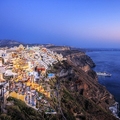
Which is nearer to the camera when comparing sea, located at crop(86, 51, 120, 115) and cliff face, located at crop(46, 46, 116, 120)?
cliff face, located at crop(46, 46, 116, 120)

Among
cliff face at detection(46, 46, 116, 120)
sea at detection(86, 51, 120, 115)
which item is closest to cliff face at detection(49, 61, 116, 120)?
cliff face at detection(46, 46, 116, 120)

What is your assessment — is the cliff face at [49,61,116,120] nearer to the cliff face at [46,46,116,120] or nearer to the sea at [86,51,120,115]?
the cliff face at [46,46,116,120]

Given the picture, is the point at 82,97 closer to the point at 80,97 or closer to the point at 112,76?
the point at 80,97

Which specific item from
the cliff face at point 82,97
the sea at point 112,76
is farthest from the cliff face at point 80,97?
the sea at point 112,76

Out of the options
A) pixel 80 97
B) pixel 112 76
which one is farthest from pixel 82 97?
pixel 112 76

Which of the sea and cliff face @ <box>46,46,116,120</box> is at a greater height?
cliff face @ <box>46,46,116,120</box>

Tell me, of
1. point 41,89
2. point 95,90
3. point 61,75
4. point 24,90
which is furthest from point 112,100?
point 24,90

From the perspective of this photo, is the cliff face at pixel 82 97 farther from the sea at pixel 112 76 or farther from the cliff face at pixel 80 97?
the sea at pixel 112 76

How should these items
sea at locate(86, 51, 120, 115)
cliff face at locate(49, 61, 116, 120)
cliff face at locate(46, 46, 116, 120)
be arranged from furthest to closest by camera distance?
sea at locate(86, 51, 120, 115)
cliff face at locate(46, 46, 116, 120)
cliff face at locate(49, 61, 116, 120)

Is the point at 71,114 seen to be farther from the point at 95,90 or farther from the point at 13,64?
the point at 95,90

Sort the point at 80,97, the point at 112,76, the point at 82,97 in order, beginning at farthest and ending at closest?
the point at 112,76, the point at 82,97, the point at 80,97

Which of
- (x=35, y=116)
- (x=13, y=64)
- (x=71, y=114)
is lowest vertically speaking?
(x=71, y=114)
